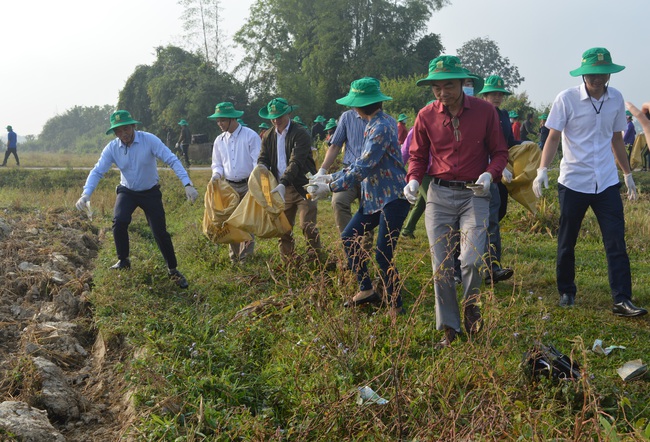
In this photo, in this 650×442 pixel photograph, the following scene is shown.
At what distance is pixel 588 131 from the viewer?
15.0 feet

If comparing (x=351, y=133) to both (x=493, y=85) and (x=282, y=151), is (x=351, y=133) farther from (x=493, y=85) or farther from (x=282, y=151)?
(x=493, y=85)

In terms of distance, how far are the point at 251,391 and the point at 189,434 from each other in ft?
1.91

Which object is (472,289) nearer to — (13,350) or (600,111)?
(600,111)

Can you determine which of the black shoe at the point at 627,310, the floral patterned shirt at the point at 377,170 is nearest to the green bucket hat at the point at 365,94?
the floral patterned shirt at the point at 377,170

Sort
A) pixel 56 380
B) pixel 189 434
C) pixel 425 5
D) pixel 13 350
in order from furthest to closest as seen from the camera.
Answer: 1. pixel 425 5
2. pixel 13 350
3. pixel 56 380
4. pixel 189 434

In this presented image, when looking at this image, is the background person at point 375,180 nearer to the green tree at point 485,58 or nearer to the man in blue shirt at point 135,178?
the man in blue shirt at point 135,178

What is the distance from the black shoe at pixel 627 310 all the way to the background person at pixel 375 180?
161 cm

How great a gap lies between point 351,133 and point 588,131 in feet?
6.45

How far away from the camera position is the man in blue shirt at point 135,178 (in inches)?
233

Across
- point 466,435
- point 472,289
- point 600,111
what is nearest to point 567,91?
point 600,111

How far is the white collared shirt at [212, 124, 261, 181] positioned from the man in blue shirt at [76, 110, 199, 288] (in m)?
0.77

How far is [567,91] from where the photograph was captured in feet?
15.0

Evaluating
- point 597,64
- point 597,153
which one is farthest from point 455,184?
point 597,64

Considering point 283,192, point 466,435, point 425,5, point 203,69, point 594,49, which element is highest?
point 425,5
